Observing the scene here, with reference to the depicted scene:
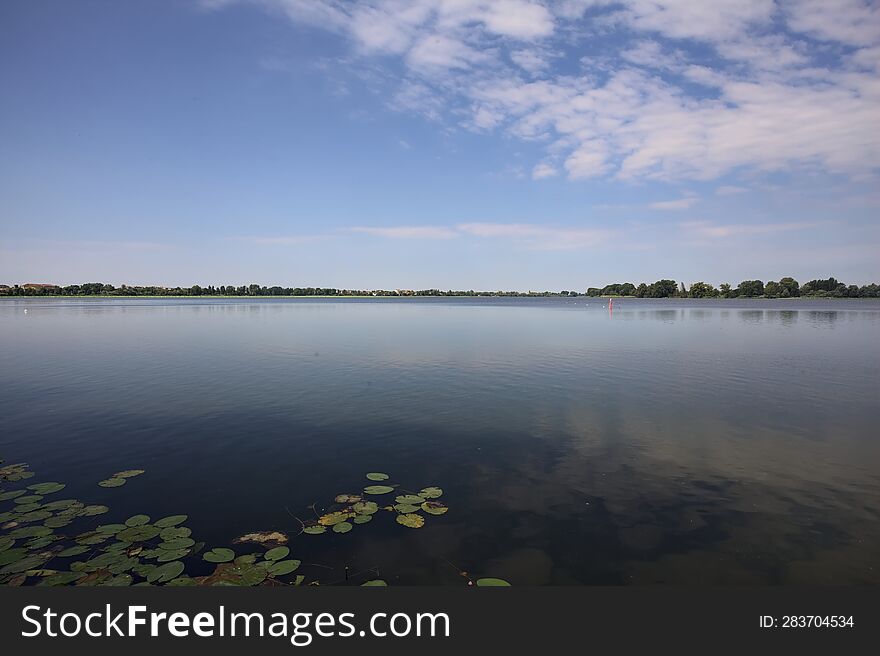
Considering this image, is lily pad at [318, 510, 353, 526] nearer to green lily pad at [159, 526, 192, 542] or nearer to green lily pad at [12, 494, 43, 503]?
green lily pad at [159, 526, 192, 542]

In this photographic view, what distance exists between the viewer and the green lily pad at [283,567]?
27.2 ft

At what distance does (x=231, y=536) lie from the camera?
958cm

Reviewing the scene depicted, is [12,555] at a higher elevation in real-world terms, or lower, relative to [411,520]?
higher

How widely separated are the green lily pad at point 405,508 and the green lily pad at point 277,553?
2724 millimetres

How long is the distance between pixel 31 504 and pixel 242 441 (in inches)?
224

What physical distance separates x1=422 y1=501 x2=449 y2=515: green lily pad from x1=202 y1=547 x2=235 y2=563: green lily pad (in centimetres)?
423

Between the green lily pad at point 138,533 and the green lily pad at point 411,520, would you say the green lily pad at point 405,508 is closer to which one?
the green lily pad at point 411,520

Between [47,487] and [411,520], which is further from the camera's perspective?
[47,487]

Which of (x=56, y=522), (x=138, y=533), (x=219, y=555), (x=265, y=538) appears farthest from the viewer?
(x=56, y=522)

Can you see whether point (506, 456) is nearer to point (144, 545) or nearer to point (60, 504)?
point (144, 545)

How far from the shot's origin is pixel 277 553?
350 inches

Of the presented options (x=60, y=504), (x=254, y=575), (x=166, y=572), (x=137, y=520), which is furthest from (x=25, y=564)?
(x=254, y=575)

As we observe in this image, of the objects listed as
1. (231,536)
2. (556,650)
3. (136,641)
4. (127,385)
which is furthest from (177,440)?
(556,650)

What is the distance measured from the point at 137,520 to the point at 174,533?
127 centimetres
